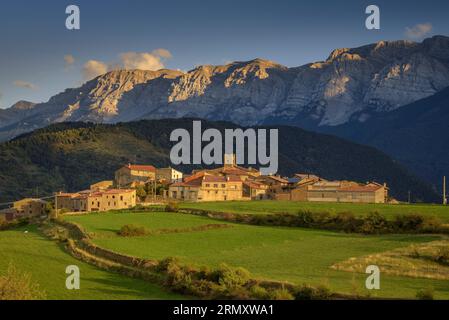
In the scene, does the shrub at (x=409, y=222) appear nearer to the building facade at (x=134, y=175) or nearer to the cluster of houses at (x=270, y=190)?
the cluster of houses at (x=270, y=190)

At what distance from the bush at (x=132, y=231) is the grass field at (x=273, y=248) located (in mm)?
855

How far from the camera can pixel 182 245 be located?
2276 inches

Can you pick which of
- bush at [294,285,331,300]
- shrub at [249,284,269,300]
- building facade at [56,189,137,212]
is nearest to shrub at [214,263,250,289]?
shrub at [249,284,269,300]

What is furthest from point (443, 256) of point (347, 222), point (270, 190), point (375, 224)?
point (270, 190)

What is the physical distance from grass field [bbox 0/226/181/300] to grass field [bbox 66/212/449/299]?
439 centimetres

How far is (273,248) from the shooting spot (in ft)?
185

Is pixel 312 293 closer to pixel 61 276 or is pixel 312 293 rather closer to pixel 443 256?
pixel 61 276

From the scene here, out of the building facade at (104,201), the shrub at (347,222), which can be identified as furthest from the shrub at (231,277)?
the building facade at (104,201)

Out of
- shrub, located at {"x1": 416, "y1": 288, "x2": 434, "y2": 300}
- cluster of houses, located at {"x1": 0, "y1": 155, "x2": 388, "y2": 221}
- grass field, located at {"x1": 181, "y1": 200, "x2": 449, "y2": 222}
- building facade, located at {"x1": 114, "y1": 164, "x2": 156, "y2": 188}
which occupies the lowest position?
shrub, located at {"x1": 416, "y1": 288, "x2": 434, "y2": 300}

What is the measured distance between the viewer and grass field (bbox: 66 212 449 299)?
3959 cm

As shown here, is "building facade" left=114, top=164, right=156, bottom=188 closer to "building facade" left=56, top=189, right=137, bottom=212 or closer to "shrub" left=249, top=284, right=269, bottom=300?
"building facade" left=56, top=189, right=137, bottom=212
